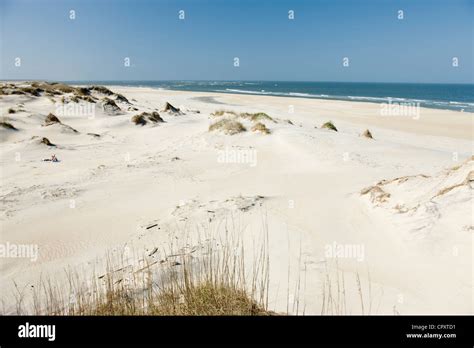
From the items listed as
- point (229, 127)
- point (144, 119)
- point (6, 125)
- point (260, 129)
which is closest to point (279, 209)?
point (260, 129)

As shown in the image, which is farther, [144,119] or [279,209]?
[144,119]

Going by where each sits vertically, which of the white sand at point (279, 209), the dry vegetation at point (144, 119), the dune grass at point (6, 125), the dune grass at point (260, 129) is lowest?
the white sand at point (279, 209)

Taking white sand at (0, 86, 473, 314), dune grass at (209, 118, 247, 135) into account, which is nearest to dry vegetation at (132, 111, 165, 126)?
dune grass at (209, 118, 247, 135)

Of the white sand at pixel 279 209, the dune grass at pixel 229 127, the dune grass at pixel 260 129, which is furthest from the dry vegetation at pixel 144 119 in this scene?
the dune grass at pixel 260 129

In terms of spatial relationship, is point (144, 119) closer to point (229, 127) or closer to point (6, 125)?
point (229, 127)

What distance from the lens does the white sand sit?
15.6ft

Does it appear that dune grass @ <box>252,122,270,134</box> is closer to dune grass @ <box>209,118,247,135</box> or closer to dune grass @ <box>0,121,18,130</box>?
dune grass @ <box>209,118,247,135</box>

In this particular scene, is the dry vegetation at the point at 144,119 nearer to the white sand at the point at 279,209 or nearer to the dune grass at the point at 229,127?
the dune grass at the point at 229,127

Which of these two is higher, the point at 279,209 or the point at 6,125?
the point at 6,125

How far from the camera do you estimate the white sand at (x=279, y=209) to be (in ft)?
15.6

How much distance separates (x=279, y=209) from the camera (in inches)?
301

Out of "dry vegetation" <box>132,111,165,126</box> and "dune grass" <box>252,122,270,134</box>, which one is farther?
"dry vegetation" <box>132,111,165,126</box>
